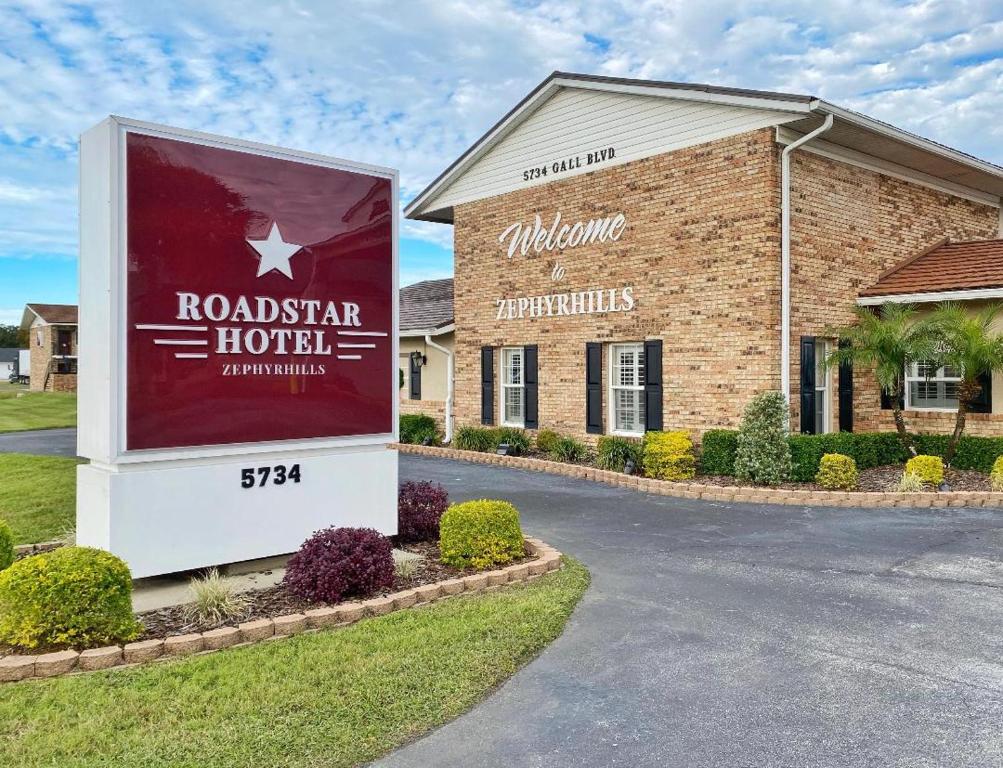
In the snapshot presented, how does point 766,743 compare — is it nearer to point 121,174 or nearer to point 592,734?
point 592,734

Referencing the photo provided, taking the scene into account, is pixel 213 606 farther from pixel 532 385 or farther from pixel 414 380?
pixel 414 380

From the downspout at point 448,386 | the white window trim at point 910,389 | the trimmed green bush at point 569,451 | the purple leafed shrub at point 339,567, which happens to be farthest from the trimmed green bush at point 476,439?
the purple leafed shrub at point 339,567

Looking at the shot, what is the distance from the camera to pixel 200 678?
190 inches

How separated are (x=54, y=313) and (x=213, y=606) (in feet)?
172

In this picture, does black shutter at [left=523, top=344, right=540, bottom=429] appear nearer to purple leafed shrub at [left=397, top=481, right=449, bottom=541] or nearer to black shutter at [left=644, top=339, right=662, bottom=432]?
black shutter at [left=644, top=339, right=662, bottom=432]

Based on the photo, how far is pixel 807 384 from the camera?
13492mm

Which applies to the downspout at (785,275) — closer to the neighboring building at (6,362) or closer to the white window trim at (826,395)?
the white window trim at (826,395)

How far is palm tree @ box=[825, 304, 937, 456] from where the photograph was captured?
41.1 ft

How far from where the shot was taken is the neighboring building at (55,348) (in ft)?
159

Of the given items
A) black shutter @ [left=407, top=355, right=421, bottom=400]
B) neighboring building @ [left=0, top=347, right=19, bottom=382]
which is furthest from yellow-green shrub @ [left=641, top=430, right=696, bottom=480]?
neighboring building @ [left=0, top=347, right=19, bottom=382]

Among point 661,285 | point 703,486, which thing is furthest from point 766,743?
point 661,285

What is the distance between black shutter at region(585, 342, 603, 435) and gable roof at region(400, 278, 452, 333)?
523 cm

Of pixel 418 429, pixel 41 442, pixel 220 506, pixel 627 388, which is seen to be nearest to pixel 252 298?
pixel 220 506

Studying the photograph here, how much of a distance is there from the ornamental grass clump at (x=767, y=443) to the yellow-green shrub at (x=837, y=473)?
0.60 meters
